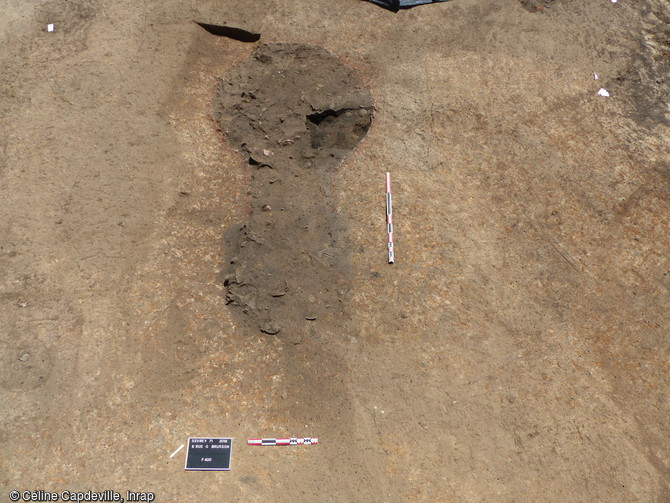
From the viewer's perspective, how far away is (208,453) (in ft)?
16.8

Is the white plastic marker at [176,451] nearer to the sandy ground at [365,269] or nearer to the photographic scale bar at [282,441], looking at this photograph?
the sandy ground at [365,269]

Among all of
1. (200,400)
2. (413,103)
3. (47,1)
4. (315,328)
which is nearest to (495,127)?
(413,103)

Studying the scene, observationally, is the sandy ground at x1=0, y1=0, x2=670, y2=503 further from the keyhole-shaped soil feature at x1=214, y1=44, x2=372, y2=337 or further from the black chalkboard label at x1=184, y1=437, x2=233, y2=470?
the keyhole-shaped soil feature at x1=214, y1=44, x2=372, y2=337

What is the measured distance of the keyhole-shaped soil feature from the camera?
6.10 meters

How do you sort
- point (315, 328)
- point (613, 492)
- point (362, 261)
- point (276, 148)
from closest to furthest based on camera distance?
point (613, 492) < point (315, 328) < point (362, 261) < point (276, 148)

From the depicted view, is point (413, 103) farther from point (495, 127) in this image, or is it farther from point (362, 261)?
point (362, 261)

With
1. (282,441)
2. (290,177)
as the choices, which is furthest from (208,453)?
(290,177)

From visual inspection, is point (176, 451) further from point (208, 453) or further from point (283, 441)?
point (283, 441)

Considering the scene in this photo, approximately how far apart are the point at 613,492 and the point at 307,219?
4919 millimetres

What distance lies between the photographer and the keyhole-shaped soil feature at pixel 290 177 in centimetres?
610

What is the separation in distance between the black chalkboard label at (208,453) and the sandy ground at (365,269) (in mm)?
92

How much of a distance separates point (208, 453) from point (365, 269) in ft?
9.66

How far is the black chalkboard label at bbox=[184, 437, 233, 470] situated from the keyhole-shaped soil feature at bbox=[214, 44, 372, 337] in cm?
139

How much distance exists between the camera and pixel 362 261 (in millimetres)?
6418
